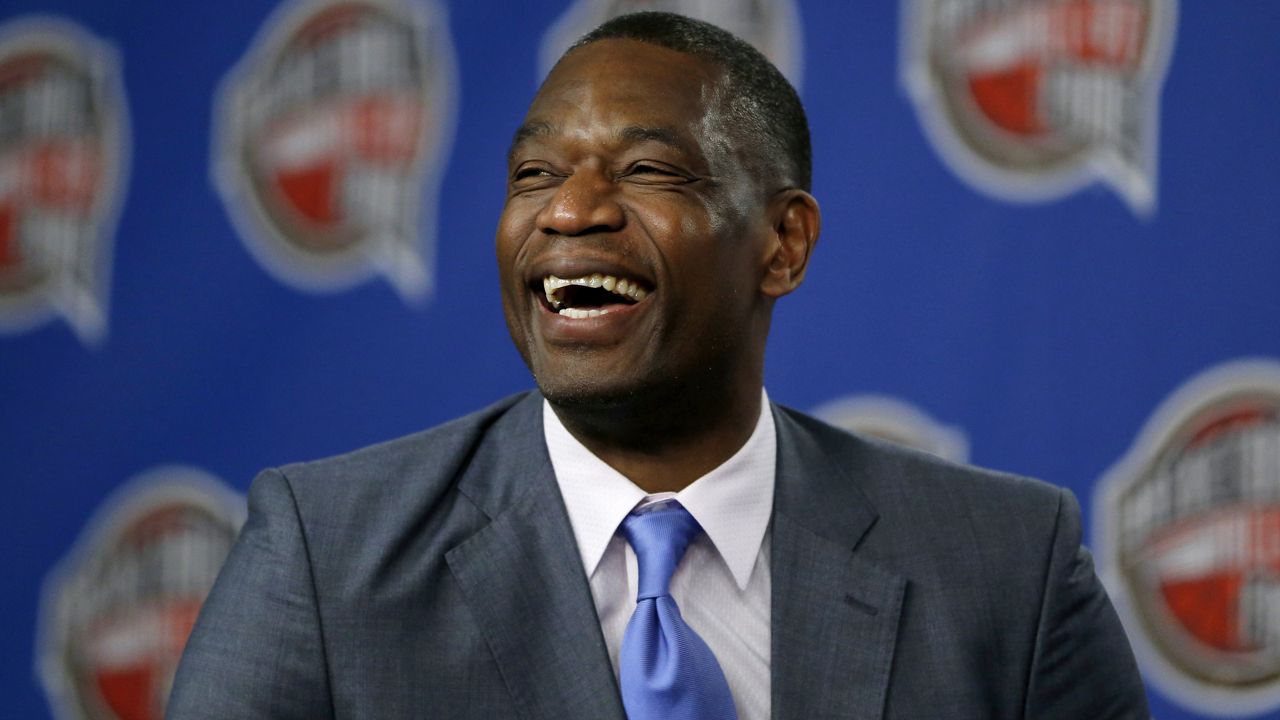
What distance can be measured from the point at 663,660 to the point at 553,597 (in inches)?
4.0

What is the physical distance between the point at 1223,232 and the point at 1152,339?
0.15 m

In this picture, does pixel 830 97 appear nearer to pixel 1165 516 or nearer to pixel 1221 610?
pixel 1165 516

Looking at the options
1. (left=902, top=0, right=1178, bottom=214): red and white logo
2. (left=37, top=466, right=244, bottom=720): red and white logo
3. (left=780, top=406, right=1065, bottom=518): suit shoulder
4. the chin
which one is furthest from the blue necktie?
(left=37, top=466, right=244, bottom=720): red and white logo

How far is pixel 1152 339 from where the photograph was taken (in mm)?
1809

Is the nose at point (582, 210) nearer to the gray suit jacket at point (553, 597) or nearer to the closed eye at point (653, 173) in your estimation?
the closed eye at point (653, 173)

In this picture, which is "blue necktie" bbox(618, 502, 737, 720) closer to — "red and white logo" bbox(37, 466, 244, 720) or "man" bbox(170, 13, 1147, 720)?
"man" bbox(170, 13, 1147, 720)

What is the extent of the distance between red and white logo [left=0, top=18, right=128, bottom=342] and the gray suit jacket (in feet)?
3.36

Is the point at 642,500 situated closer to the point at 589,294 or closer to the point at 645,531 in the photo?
the point at 645,531

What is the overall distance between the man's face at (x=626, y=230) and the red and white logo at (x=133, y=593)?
99 cm

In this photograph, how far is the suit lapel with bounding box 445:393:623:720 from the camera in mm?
1179

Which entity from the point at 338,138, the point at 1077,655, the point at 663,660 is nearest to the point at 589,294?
the point at 663,660

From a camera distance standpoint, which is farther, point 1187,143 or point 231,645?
point 1187,143

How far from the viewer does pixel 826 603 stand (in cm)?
127

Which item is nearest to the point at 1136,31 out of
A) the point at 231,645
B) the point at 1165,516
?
the point at 1165,516
